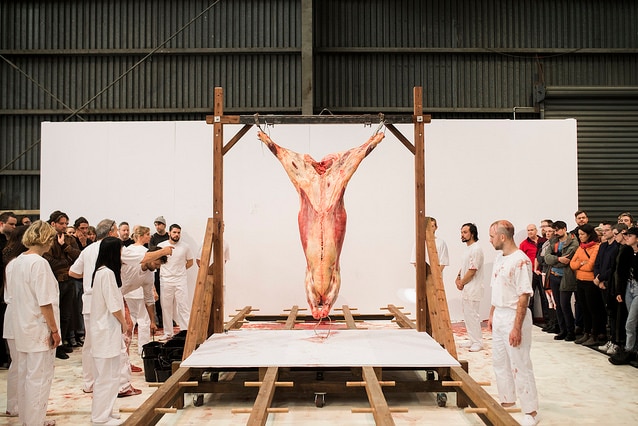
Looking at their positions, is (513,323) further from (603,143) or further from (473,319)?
(603,143)

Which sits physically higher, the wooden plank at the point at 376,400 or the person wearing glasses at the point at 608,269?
the person wearing glasses at the point at 608,269

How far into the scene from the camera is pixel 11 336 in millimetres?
5188

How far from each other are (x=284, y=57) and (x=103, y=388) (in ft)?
33.2

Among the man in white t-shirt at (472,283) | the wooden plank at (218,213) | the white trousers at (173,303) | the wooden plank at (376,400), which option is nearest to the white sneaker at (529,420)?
the wooden plank at (376,400)

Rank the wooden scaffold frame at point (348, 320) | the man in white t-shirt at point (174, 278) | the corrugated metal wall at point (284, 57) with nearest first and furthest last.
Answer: the wooden scaffold frame at point (348, 320) → the man in white t-shirt at point (174, 278) → the corrugated metal wall at point (284, 57)

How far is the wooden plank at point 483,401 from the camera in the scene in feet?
12.9

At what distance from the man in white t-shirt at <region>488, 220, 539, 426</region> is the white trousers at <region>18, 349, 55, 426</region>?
12.0ft

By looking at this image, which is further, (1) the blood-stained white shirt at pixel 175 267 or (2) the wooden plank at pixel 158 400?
(1) the blood-stained white shirt at pixel 175 267

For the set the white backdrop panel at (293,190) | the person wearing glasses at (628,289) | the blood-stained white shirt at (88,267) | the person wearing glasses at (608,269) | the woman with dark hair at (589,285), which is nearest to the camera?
the blood-stained white shirt at (88,267)

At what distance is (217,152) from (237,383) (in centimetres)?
242

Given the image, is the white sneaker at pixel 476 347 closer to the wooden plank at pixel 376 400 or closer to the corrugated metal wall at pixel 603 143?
the wooden plank at pixel 376 400

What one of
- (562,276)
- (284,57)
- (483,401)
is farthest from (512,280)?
(284,57)

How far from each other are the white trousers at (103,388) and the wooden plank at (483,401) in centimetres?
285

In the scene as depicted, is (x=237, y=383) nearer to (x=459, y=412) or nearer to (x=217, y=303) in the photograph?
(x=217, y=303)
